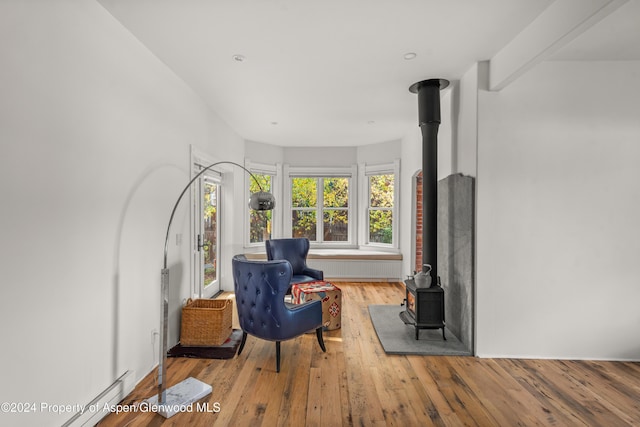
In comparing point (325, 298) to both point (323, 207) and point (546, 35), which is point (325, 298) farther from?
point (323, 207)

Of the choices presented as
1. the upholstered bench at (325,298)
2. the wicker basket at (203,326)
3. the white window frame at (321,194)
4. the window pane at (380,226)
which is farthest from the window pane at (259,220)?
the wicker basket at (203,326)

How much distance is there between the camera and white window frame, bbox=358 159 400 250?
20.7ft

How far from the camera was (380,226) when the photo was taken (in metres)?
6.62

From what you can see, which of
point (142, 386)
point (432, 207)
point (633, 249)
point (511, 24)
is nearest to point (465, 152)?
point (432, 207)

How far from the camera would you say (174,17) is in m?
2.35

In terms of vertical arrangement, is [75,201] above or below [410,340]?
above

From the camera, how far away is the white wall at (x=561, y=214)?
3.05 meters

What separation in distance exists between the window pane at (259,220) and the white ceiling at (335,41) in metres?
2.46

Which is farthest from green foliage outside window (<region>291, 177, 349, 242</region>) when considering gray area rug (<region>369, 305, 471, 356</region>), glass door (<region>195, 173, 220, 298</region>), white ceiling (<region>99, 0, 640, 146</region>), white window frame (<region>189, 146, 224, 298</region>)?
gray area rug (<region>369, 305, 471, 356</region>)

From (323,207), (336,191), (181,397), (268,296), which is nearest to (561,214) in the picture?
(268,296)

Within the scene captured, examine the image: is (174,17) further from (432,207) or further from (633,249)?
(633,249)

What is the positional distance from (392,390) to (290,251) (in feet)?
8.54

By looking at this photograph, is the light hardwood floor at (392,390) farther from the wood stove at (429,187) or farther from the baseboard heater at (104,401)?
the wood stove at (429,187)

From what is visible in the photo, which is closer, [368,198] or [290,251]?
[290,251]
